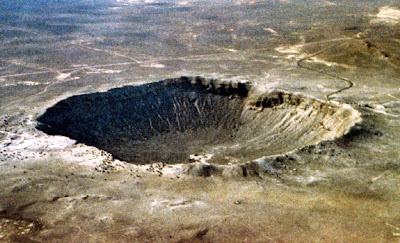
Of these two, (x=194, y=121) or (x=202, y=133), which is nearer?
(x=202, y=133)

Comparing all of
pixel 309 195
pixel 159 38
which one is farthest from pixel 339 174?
pixel 159 38

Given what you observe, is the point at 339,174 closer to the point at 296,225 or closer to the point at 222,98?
the point at 296,225

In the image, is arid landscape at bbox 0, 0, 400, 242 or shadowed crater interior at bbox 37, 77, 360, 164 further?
shadowed crater interior at bbox 37, 77, 360, 164

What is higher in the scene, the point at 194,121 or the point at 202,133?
the point at 194,121
